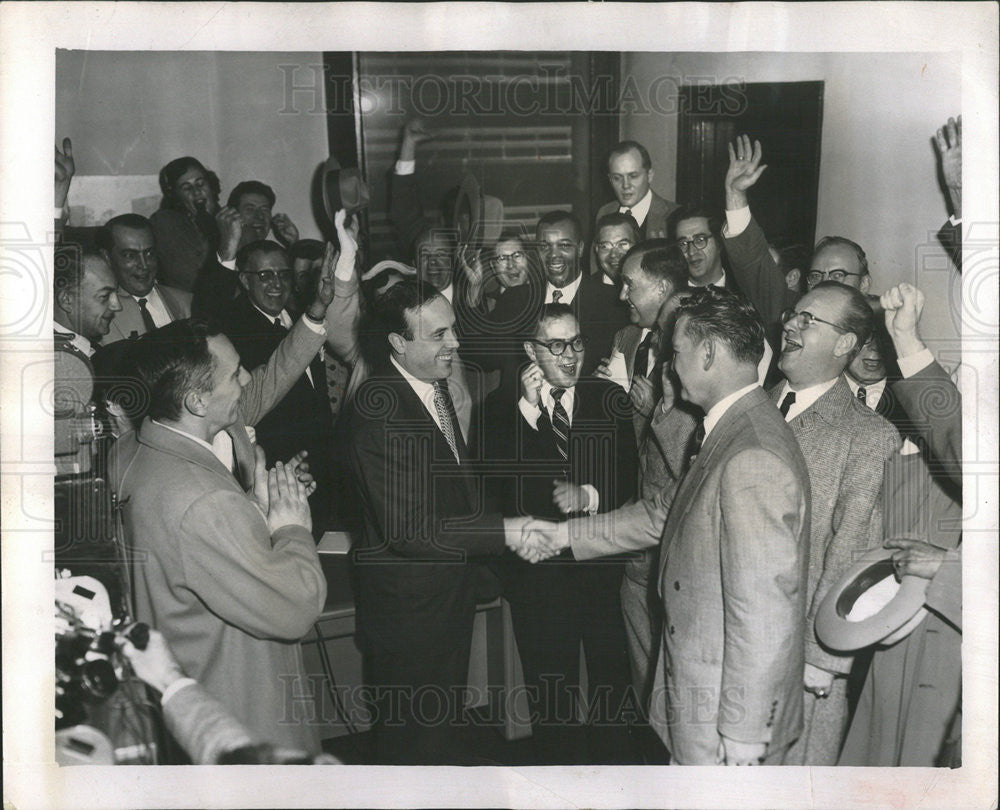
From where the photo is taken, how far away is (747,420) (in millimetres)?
2555

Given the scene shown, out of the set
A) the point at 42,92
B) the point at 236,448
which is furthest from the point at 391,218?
the point at 42,92

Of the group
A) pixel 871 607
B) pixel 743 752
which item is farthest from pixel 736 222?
pixel 743 752

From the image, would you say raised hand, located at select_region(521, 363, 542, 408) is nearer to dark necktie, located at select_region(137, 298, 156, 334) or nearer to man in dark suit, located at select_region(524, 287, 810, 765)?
man in dark suit, located at select_region(524, 287, 810, 765)

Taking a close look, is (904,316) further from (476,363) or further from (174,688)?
(174,688)

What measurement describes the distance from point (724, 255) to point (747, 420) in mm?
484

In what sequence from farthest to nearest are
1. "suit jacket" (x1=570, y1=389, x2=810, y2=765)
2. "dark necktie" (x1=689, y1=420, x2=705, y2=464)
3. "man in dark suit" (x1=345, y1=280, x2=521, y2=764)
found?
"man in dark suit" (x1=345, y1=280, x2=521, y2=764) → "dark necktie" (x1=689, y1=420, x2=705, y2=464) → "suit jacket" (x1=570, y1=389, x2=810, y2=765)

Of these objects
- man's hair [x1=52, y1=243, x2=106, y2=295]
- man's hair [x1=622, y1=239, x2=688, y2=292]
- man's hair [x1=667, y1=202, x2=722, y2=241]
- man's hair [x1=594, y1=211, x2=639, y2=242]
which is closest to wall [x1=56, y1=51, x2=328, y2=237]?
man's hair [x1=52, y1=243, x2=106, y2=295]

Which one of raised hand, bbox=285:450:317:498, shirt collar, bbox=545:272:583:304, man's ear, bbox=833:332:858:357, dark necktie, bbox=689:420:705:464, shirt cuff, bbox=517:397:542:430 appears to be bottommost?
raised hand, bbox=285:450:317:498

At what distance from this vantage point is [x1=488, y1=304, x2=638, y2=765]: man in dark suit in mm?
2729

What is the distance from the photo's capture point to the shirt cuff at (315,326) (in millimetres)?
2752

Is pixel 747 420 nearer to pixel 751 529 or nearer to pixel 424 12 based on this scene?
pixel 751 529

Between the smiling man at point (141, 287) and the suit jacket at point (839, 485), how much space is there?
1705 millimetres

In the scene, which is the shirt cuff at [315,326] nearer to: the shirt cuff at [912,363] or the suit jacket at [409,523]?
the suit jacket at [409,523]

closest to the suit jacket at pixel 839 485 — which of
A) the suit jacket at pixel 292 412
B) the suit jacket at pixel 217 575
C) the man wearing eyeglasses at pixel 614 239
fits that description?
the man wearing eyeglasses at pixel 614 239
